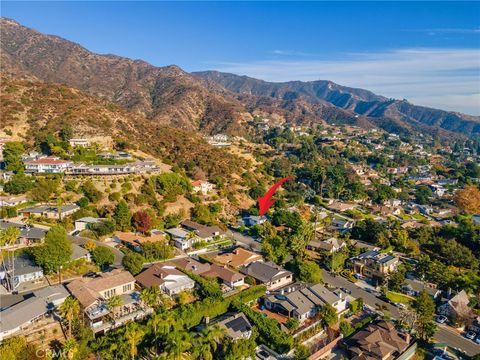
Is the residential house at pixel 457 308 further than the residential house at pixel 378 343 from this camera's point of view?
Yes

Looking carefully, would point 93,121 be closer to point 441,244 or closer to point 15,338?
point 15,338

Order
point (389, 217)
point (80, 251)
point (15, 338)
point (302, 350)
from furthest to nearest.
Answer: point (389, 217) < point (80, 251) < point (302, 350) < point (15, 338)

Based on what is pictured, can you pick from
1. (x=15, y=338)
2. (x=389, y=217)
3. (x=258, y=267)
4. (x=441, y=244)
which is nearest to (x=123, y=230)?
(x=258, y=267)

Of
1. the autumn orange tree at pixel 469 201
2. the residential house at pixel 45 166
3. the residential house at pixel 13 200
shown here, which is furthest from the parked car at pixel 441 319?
the autumn orange tree at pixel 469 201

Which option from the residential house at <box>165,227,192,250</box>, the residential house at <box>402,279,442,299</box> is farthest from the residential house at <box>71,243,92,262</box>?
the residential house at <box>402,279,442,299</box>

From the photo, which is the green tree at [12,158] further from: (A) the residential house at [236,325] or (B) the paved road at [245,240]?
(A) the residential house at [236,325]

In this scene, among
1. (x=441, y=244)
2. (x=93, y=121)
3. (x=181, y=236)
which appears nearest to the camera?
(x=181, y=236)

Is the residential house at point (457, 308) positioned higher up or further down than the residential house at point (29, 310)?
further down
